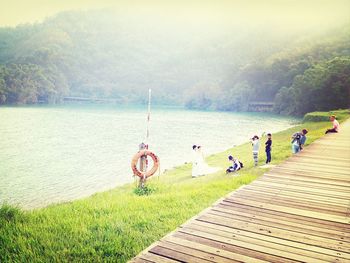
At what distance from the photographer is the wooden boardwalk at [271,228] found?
13.7 feet

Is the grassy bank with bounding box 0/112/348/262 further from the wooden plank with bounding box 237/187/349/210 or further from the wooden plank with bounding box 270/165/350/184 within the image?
the wooden plank with bounding box 270/165/350/184

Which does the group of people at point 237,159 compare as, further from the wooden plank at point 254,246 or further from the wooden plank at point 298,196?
the wooden plank at point 254,246

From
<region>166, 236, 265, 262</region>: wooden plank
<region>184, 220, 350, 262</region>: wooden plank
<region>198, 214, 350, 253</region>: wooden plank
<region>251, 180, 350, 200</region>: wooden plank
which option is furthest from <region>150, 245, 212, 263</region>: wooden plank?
<region>251, 180, 350, 200</region>: wooden plank

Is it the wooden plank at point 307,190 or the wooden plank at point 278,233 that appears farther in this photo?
the wooden plank at point 307,190

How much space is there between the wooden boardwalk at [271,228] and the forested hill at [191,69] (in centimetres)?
6782

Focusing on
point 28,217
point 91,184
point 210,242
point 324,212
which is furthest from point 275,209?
point 91,184

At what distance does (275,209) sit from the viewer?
6012 millimetres

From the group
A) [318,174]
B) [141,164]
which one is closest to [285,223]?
[318,174]

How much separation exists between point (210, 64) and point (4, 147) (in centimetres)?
15464

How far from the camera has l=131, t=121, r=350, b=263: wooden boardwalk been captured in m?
4.16

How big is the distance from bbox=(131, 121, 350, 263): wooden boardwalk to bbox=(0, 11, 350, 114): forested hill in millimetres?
67819

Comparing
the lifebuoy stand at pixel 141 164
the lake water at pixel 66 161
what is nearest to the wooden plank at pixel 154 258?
the lifebuoy stand at pixel 141 164

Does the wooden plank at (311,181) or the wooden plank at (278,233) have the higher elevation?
the wooden plank at (311,181)

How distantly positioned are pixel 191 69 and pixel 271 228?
17576cm
